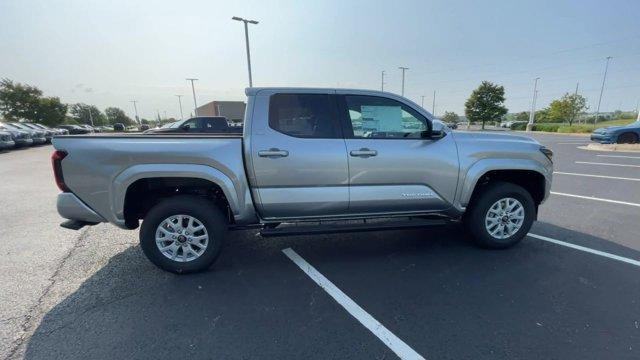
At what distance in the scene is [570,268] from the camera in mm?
3404

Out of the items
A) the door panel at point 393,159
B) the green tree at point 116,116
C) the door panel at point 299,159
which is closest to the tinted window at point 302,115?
the door panel at point 299,159

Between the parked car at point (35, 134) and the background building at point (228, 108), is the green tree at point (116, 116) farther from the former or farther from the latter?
the parked car at point (35, 134)

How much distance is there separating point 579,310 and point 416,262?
1.47 metres

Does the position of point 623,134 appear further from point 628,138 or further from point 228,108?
point 228,108

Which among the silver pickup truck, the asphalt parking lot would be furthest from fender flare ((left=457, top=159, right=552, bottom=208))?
the asphalt parking lot

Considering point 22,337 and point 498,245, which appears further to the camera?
point 498,245

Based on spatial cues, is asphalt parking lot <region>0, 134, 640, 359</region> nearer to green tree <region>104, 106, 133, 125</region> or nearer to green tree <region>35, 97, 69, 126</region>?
green tree <region>35, 97, 69, 126</region>

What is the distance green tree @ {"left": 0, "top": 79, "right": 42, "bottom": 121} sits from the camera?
117 ft

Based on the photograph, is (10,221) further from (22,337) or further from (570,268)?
(570,268)

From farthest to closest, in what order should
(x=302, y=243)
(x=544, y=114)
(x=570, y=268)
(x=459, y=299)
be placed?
(x=544, y=114) < (x=302, y=243) < (x=570, y=268) < (x=459, y=299)

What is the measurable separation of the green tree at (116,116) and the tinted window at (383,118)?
110m

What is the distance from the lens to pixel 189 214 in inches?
129

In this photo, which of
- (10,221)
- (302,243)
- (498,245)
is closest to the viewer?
(498,245)

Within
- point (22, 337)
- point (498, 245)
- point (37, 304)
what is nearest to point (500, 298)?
point (498, 245)
